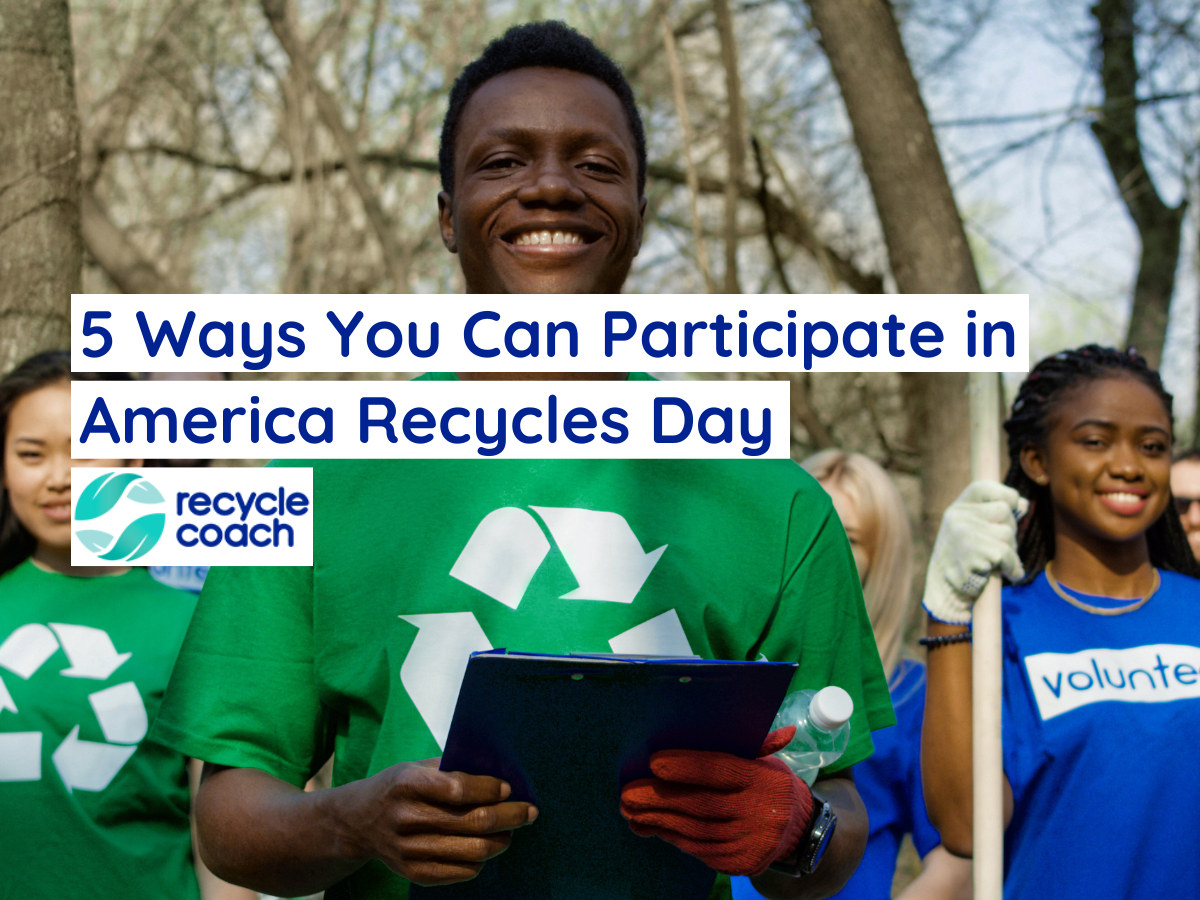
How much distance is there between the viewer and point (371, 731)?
156cm

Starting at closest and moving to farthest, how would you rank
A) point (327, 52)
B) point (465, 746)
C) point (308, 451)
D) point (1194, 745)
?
point (465, 746) < point (308, 451) < point (1194, 745) < point (327, 52)

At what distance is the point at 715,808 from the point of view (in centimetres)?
139

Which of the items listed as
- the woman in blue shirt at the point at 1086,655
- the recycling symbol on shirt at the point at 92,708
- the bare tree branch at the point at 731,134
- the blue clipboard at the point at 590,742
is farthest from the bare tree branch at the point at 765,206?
the blue clipboard at the point at 590,742

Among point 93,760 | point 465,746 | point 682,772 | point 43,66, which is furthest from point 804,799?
point 43,66

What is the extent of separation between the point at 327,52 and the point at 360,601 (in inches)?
264

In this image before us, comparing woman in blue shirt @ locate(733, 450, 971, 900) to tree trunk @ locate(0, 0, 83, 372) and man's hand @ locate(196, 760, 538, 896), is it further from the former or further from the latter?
tree trunk @ locate(0, 0, 83, 372)

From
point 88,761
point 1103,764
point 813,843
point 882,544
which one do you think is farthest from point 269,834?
point 882,544

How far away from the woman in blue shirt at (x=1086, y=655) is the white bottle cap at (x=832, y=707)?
104cm

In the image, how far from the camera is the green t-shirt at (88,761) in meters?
2.56

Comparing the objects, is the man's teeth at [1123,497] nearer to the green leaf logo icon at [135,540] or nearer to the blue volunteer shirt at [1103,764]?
the blue volunteer shirt at [1103,764]

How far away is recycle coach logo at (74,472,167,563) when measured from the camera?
9.53ft

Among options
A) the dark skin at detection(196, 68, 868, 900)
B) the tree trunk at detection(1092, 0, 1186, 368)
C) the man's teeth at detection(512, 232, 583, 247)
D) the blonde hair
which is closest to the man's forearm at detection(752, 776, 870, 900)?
the dark skin at detection(196, 68, 868, 900)

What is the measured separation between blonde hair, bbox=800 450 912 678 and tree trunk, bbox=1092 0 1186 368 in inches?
197

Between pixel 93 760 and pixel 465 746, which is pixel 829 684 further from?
pixel 93 760
